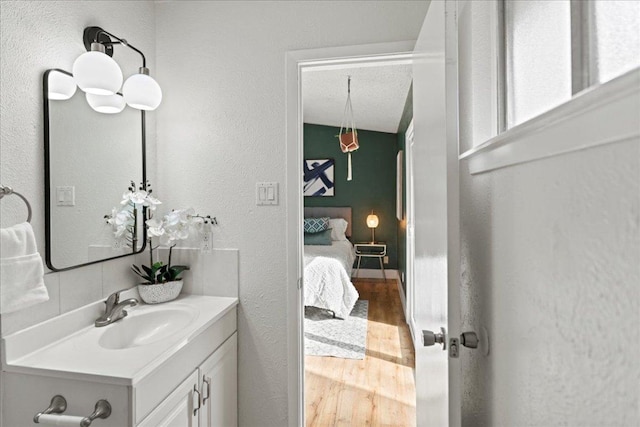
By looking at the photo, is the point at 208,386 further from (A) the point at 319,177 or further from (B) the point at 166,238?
(A) the point at 319,177

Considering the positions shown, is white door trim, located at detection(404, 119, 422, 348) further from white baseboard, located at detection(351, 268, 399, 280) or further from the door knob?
the door knob

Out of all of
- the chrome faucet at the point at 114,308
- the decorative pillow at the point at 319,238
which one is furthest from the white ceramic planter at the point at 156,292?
the decorative pillow at the point at 319,238

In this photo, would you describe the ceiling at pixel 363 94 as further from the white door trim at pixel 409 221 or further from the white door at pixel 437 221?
the white door at pixel 437 221

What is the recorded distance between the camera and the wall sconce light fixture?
1.49 m

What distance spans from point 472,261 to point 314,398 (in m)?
1.84

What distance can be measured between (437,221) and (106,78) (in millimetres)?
1391

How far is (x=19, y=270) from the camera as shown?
1.19 m

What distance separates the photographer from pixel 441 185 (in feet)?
3.52

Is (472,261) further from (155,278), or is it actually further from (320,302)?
(320,302)

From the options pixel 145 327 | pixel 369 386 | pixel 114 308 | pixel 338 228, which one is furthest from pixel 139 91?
pixel 338 228

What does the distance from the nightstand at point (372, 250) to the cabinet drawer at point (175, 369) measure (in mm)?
4294


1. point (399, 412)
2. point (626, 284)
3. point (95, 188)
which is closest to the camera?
point (626, 284)

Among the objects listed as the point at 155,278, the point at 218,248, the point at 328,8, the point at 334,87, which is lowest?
the point at 155,278

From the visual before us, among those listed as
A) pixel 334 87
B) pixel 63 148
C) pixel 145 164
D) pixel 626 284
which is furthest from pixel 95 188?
pixel 334 87
